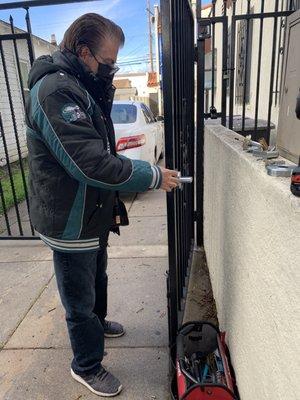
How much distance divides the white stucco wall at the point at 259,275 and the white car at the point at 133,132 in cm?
355

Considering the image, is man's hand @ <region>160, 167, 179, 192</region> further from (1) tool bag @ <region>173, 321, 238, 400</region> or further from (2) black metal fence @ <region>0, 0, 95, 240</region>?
(2) black metal fence @ <region>0, 0, 95, 240</region>

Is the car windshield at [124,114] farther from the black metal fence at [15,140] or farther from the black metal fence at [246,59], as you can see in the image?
the black metal fence at [15,140]

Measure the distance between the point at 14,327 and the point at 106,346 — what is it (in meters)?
0.76

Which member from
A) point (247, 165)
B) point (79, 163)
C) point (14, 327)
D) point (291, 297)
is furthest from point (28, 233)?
point (291, 297)

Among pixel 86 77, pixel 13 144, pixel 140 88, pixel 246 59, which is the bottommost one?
pixel 13 144

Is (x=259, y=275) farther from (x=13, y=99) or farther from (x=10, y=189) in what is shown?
(x=13, y=99)

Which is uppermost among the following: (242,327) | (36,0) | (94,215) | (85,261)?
(36,0)

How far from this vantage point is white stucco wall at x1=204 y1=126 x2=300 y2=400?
1.01 meters

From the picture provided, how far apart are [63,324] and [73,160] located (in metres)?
1.63

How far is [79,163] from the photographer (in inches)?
61.7

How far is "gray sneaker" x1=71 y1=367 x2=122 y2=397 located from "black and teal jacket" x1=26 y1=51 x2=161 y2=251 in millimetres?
823

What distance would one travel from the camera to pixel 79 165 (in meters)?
1.57

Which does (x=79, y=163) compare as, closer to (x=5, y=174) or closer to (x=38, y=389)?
(x=38, y=389)

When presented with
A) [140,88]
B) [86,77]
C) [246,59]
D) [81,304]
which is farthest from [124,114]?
[140,88]
